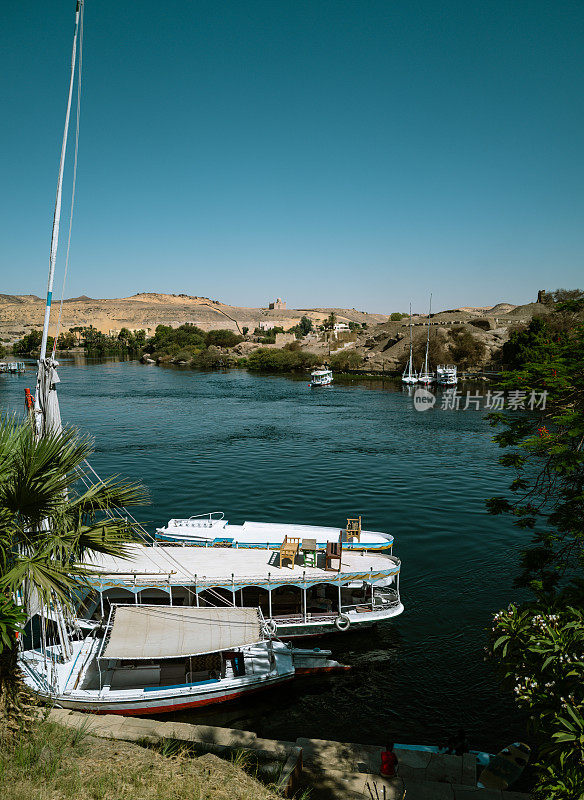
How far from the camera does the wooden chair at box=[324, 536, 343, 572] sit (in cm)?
1941

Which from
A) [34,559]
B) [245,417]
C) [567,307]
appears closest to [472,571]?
[567,307]

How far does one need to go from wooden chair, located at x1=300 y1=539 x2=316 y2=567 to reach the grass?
10639 mm

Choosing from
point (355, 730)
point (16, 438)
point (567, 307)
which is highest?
point (567, 307)

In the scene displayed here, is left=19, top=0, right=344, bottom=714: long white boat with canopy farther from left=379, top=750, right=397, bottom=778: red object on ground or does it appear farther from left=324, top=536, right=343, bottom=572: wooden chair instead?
left=379, top=750, right=397, bottom=778: red object on ground

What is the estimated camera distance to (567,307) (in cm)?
1393

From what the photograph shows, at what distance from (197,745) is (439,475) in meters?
35.1

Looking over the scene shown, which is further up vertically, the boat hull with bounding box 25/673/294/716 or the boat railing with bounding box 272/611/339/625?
the boat railing with bounding box 272/611/339/625

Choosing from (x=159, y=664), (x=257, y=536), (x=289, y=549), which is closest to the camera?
(x=159, y=664)

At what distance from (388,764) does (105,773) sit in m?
6.19

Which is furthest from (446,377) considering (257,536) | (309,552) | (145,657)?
(145,657)

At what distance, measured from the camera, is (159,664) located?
16.6 m

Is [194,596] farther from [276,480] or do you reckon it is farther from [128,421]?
[128,421]

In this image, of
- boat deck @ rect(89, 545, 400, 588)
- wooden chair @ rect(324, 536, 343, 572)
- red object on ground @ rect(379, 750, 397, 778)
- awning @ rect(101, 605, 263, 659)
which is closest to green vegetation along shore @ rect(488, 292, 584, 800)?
red object on ground @ rect(379, 750, 397, 778)

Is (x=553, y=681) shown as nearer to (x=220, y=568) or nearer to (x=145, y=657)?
(x=145, y=657)
